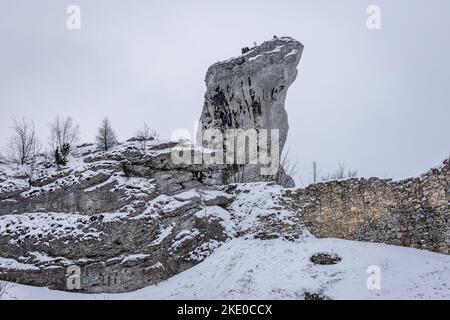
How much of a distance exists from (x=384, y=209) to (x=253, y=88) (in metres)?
20.3

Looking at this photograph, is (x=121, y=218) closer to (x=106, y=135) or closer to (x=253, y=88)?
(x=106, y=135)

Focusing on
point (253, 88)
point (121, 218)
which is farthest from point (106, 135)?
point (253, 88)

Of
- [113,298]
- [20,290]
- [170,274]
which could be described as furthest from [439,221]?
[20,290]

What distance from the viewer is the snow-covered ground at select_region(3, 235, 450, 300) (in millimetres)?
12406

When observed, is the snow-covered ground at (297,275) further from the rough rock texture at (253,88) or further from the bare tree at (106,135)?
the rough rock texture at (253,88)

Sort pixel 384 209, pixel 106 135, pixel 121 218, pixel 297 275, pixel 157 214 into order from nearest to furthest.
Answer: pixel 297 275
pixel 384 209
pixel 121 218
pixel 157 214
pixel 106 135

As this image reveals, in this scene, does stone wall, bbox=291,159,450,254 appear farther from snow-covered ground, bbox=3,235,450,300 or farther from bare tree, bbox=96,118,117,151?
bare tree, bbox=96,118,117,151

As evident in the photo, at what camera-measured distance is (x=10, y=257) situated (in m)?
18.0

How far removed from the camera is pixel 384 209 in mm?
16094

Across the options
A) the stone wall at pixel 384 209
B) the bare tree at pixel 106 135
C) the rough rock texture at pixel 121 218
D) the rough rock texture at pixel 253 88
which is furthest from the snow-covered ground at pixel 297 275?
the rough rock texture at pixel 253 88

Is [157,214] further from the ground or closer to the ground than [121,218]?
further from the ground

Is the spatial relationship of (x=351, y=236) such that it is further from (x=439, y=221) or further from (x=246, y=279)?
(x=246, y=279)
